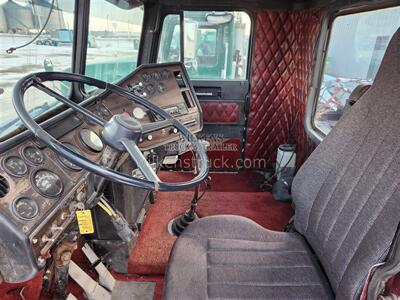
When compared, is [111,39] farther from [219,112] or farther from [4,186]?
[4,186]

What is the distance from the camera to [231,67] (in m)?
2.92

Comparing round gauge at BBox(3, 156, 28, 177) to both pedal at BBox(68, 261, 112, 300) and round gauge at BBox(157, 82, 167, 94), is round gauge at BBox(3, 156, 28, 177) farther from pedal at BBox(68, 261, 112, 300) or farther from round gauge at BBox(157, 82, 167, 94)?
round gauge at BBox(157, 82, 167, 94)

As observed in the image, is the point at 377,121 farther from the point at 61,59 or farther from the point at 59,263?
the point at 61,59

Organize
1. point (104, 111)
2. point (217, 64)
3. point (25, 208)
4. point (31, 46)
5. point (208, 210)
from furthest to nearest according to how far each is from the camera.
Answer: point (217, 64) → point (208, 210) → point (104, 111) → point (31, 46) → point (25, 208)

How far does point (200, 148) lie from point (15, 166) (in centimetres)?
61

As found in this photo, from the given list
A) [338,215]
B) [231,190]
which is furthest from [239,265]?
[231,190]

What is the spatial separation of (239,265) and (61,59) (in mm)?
1408

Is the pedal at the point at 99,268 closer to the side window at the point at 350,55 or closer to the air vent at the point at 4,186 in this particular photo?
the air vent at the point at 4,186

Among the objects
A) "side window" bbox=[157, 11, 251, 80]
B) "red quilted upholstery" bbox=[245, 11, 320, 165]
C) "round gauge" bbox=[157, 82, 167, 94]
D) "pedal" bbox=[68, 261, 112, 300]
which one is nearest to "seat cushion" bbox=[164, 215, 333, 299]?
"pedal" bbox=[68, 261, 112, 300]

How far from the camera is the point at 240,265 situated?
1.07 m

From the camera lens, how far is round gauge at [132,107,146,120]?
64.7 inches

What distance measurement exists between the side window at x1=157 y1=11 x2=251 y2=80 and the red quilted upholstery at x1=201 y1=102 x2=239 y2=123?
9.7 inches

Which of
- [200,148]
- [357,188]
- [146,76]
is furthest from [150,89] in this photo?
[357,188]

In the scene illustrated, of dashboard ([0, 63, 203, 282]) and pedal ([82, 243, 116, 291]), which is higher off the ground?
dashboard ([0, 63, 203, 282])
